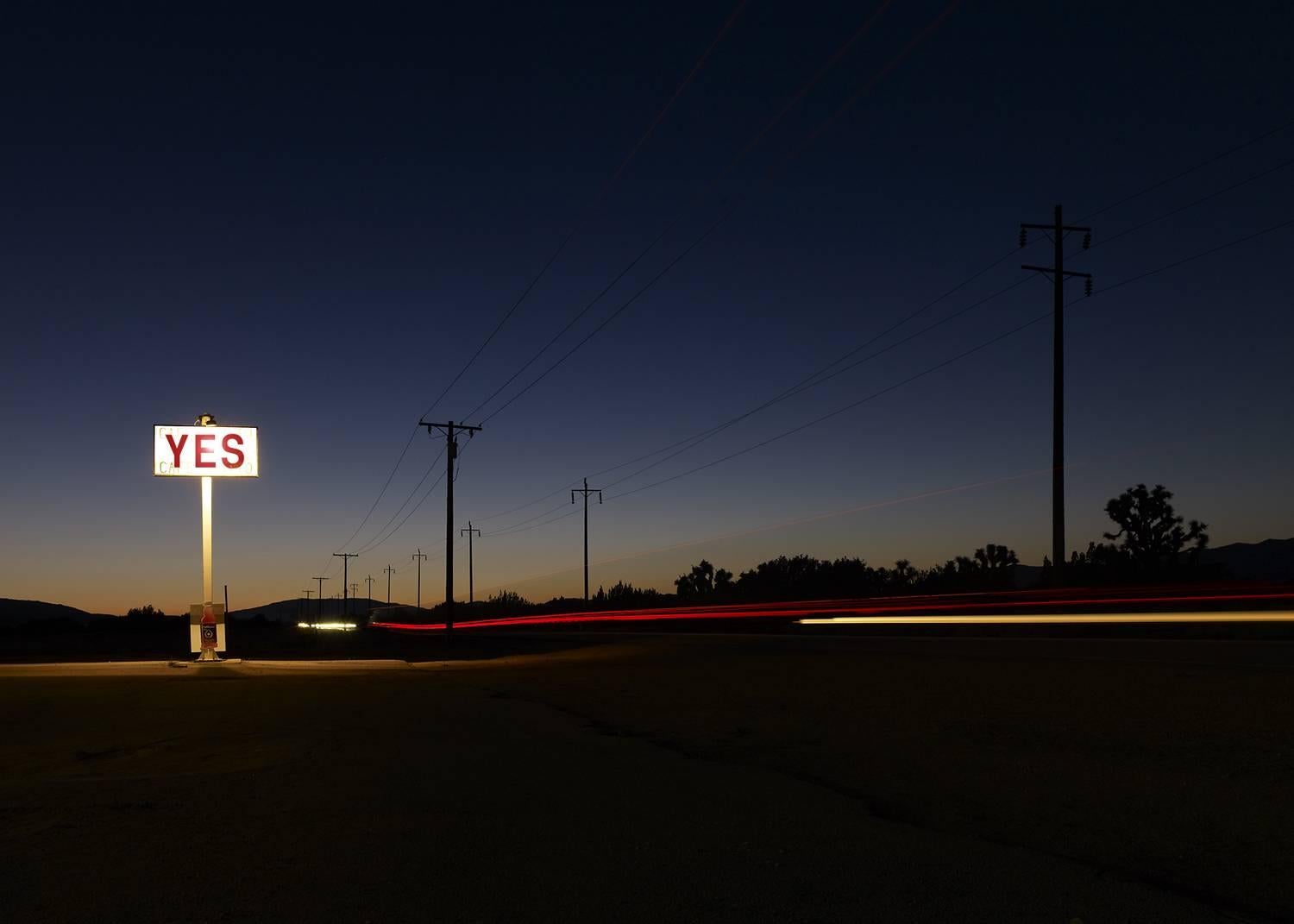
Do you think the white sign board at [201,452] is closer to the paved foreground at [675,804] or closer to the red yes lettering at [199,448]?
the red yes lettering at [199,448]

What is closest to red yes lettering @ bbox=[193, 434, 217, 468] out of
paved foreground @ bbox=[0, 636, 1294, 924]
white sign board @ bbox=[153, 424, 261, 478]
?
white sign board @ bbox=[153, 424, 261, 478]

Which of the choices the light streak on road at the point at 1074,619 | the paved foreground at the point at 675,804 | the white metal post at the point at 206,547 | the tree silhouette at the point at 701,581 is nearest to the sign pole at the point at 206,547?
the white metal post at the point at 206,547

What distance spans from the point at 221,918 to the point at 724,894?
2580 millimetres

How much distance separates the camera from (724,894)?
5.80 m

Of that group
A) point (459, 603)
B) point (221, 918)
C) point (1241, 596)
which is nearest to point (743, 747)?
point (221, 918)

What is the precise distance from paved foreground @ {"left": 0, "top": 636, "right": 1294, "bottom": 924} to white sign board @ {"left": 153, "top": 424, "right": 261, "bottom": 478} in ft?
38.0

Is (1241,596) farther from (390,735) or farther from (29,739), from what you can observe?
(29,739)

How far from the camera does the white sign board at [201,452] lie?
27.0 m

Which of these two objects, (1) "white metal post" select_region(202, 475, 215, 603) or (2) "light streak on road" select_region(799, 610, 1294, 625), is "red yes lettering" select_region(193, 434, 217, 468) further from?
(2) "light streak on road" select_region(799, 610, 1294, 625)

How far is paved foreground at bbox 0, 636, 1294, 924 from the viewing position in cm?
579

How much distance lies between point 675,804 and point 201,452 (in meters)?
22.4

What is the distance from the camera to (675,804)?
26.9 ft

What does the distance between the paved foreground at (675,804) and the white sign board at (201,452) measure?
1157cm

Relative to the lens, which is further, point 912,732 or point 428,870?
point 912,732
